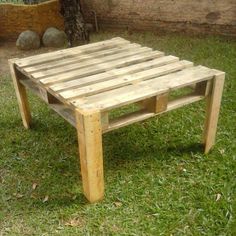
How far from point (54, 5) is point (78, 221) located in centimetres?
531

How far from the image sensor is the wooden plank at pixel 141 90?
2.17 m

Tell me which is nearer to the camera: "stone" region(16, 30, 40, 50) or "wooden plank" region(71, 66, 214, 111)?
"wooden plank" region(71, 66, 214, 111)

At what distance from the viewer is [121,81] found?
246 centimetres

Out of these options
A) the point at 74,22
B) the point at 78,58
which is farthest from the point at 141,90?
the point at 74,22

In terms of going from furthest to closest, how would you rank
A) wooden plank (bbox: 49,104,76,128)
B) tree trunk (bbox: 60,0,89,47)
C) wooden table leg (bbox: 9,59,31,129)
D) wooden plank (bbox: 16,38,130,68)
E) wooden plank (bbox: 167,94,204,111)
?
tree trunk (bbox: 60,0,89,47)
wooden table leg (bbox: 9,59,31,129)
wooden plank (bbox: 16,38,130,68)
wooden plank (bbox: 167,94,204,111)
wooden plank (bbox: 49,104,76,128)

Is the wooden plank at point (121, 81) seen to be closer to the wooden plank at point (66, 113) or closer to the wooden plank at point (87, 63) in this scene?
the wooden plank at point (66, 113)

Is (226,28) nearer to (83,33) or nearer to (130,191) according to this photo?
(83,33)

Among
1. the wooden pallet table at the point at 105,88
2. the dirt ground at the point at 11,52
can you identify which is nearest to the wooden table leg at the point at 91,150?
the wooden pallet table at the point at 105,88

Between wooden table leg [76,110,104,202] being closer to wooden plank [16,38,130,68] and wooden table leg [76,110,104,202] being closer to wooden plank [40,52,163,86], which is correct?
wooden plank [40,52,163,86]

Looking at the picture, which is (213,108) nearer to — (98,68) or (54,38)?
(98,68)

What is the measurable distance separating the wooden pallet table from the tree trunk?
2.55 m

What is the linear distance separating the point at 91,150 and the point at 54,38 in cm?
474

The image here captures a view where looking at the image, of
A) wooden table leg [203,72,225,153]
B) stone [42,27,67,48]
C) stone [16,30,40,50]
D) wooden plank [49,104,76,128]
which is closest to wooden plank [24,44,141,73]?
wooden plank [49,104,76,128]

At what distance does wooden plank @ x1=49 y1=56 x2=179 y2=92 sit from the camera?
2417 millimetres
